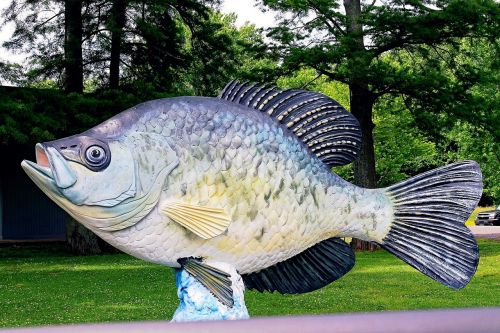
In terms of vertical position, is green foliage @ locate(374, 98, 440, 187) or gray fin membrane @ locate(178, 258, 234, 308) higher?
green foliage @ locate(374, 98, 440, 187)

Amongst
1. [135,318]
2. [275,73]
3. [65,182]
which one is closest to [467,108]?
[275,73]

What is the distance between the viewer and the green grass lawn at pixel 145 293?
9055 mm

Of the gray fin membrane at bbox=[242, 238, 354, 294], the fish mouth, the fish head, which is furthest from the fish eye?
the gray fin membrane at bbox=[242, 238, 354, 294]

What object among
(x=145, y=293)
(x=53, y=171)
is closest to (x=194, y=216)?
(x=53, y=171)

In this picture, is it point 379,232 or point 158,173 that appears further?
point 379,232

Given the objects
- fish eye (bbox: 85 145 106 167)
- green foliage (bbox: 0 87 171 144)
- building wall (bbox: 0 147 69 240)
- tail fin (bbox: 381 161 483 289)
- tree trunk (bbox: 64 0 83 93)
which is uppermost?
tree trunk (bbox: 64 0 83 93)

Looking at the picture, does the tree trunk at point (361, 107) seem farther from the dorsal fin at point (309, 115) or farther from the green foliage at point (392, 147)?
the dorsal fin at point (309, 115)

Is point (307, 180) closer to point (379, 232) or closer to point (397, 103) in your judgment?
point (379, 232)

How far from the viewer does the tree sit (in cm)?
1373

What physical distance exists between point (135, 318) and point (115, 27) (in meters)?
7.51

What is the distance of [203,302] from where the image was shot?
12.0 feet

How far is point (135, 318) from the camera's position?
Answer: 852 cm

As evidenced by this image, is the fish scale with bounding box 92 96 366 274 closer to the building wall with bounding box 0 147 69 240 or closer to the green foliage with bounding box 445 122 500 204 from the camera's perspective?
the building wall with bounding box 0 147 69 240

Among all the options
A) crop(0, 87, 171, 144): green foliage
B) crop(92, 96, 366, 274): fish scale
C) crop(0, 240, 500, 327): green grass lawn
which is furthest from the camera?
crop(0, 87, 171, 144): green foliage
